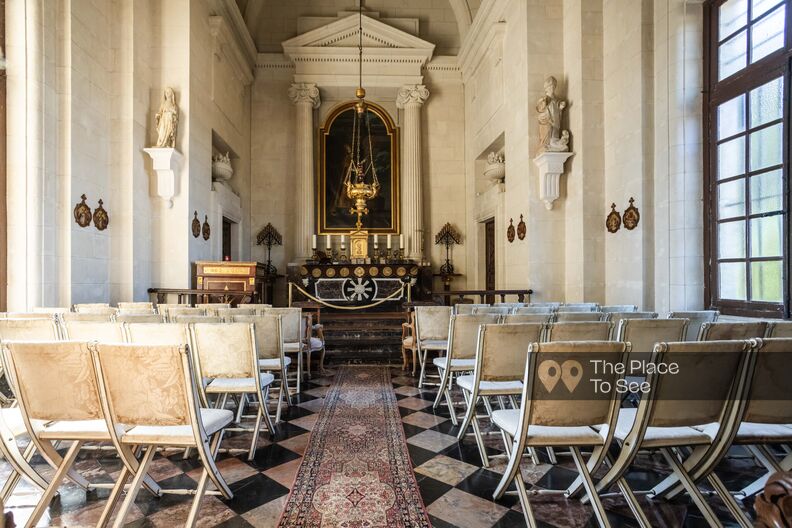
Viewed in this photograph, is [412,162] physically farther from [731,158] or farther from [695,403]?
[695,403]

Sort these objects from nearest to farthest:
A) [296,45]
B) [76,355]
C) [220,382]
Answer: [76,355] → [220,382] → [296,45]

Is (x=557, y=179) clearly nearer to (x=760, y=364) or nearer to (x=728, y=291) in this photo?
(x=728, y=291)

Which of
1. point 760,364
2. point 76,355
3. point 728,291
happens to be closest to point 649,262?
point 728,291

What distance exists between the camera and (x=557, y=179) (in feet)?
23.9

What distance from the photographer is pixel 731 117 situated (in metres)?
4.79

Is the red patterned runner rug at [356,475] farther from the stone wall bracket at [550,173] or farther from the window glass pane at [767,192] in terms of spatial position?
the stone wall bracket at [550,173]

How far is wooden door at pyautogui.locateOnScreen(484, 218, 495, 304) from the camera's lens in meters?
10.8

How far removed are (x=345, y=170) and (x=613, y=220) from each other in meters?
7.49

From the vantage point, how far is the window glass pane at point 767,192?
4137mm

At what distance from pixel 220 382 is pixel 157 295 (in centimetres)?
497

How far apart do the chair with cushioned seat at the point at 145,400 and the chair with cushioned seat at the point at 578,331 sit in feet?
6.72

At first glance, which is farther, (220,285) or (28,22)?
(220,285)

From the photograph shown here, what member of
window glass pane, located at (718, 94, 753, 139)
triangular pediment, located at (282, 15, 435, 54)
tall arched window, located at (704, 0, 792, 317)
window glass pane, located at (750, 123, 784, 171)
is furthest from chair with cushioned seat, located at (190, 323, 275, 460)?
triangular pediment, located at (282, 15, 435, 54)

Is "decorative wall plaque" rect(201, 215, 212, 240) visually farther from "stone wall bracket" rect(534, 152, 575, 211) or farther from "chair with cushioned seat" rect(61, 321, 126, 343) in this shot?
"stone wall bracket" rect(534, 152, 575, 211)
